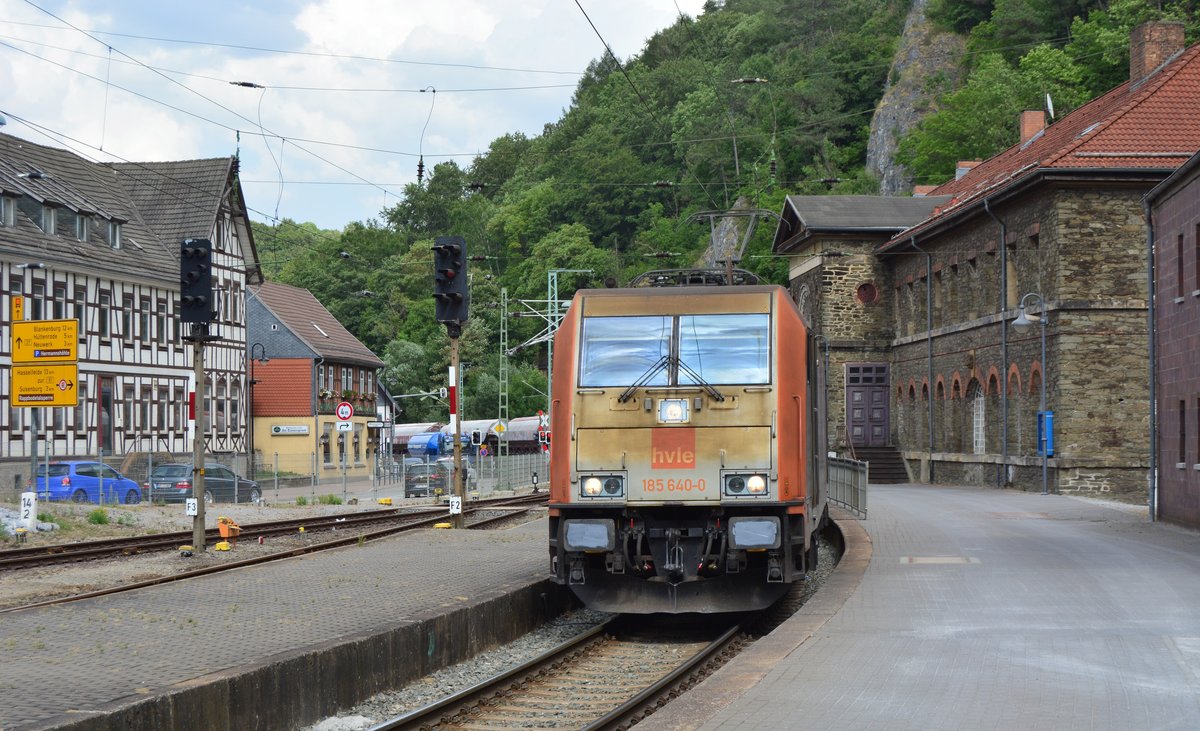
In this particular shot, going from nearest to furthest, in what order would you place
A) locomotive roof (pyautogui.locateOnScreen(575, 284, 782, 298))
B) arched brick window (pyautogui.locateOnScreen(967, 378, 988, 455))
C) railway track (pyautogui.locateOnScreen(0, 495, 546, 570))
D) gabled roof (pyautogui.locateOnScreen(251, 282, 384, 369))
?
locomotive roof (pyautogui.locateOnScreen(575, 284, 782, 298)), railway track (pyautogui.locateOnScreen(0, 495, 546, 570)), arched brick window (pyautogui.locateOnScreen(967, 378, 988, 455)), gabled roof (pyautogui.locateOnScreen(251, 282, 384, 369))

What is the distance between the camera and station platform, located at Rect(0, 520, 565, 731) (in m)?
8.18

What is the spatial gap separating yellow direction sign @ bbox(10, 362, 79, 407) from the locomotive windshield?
14297mm

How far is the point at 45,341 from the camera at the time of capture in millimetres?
25344

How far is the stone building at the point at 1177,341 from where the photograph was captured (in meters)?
23.2

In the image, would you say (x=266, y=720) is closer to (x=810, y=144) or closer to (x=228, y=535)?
(x=228, y=535)

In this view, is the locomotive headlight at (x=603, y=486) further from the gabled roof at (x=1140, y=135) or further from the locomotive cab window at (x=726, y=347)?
the gabled roof at (x=1140, y=135)

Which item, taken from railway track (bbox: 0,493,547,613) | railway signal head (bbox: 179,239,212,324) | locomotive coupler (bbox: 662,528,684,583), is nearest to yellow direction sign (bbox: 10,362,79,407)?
railway track (bbox: 0,493,547,613)

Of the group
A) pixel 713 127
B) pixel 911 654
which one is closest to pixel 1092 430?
pixel 911 654

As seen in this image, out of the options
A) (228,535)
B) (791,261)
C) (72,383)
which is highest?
(791,261)

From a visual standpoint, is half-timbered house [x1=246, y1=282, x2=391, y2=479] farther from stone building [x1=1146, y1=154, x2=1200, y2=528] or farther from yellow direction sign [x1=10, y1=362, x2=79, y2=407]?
stone building [x1=1146, y1=154, x2=1200, y2=528]

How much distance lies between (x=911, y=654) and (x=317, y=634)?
14.2ft

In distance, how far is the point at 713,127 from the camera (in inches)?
3716

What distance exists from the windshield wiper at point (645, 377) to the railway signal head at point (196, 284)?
716 centimetres

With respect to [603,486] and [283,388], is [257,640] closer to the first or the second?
[603,486]
